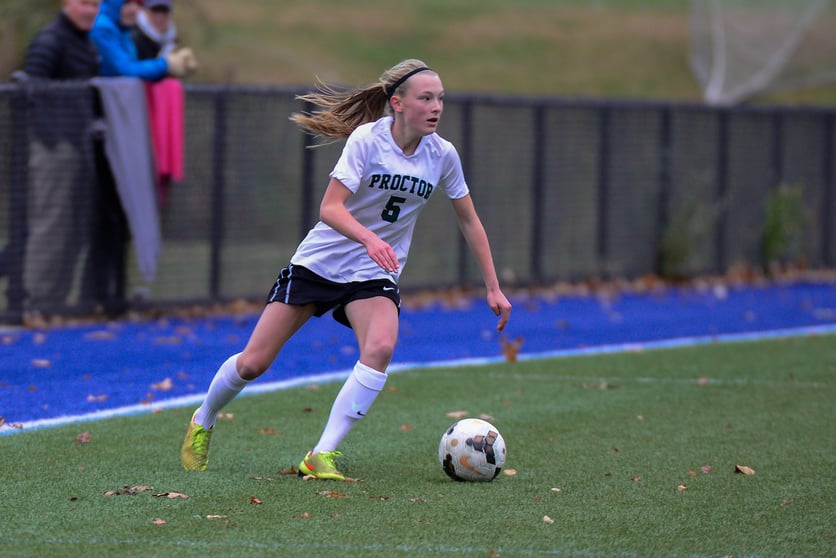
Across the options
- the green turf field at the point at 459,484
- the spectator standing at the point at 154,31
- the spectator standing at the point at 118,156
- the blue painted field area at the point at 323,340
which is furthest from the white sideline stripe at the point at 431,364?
the spectator standing at the point at 154,31

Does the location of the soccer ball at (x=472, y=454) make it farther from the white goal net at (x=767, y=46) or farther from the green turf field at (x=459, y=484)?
the white goal net at (x=767, y=46)

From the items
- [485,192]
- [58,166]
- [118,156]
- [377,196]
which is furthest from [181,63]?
[377,196]

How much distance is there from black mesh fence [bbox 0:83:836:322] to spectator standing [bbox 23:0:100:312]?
17 mm

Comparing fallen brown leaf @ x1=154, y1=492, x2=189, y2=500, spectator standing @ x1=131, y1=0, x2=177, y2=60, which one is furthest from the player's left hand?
spectator standing @ x1=131, y1=0, x2=177, y2=60

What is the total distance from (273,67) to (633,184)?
65.8 feet

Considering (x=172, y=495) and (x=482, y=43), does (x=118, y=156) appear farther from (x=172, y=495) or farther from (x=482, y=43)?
(x=482, y=43)

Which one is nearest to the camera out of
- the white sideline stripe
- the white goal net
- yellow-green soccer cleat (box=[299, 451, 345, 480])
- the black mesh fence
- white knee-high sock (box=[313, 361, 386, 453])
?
yellow-green soccer cleat (box=[299, 451, 345, 480])

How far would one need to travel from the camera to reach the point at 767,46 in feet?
80.7

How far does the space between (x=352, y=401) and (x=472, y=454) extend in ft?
2.00

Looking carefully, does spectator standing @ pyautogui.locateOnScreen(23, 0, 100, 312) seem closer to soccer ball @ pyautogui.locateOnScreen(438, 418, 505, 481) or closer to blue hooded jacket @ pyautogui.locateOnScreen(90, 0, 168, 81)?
blue hooded jacket @ pyautogui.locateOnScreen(90, 0, 168, 81)

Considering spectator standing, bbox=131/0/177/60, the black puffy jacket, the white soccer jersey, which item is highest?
spectator standing, bbox=131/0/177/60

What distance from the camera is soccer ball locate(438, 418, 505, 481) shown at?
20.2ft

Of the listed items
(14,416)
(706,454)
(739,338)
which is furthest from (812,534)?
(739,338)

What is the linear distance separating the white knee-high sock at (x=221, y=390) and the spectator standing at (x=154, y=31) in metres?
6.37
